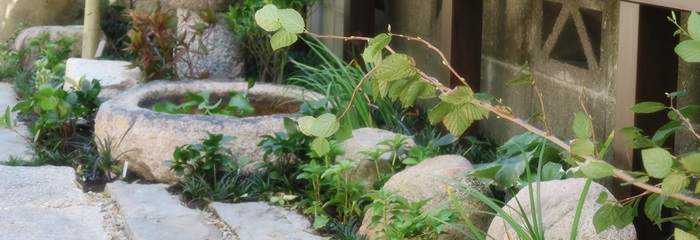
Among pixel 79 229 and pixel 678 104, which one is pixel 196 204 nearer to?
pixel 79 229

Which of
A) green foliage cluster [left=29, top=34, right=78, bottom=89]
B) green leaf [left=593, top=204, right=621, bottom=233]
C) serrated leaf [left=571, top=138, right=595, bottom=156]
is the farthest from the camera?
green foliage cluster [left=29, top=34, right=78, bottom=89]

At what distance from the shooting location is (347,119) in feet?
18.7

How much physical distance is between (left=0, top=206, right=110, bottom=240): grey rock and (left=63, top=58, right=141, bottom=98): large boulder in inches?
91.8

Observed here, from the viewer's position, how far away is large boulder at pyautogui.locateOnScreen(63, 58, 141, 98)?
24.1 feet

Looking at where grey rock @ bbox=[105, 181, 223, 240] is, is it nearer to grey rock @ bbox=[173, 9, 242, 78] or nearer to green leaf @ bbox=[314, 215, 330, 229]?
green leaf @ bbox=[314, 215, 330, 229]

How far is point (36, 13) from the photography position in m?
10.7

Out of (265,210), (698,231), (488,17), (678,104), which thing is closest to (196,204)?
(265,210)

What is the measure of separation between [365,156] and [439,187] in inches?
31.7

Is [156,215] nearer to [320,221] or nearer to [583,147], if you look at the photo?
[320,221]

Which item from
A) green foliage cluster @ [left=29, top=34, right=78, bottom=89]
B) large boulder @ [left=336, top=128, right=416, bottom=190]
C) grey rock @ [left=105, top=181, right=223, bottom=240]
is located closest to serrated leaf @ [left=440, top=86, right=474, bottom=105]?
large boulder @ [left=336, top=128, right=416, bottom=190]

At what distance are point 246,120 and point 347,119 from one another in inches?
23.0

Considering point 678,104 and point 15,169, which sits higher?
point 678,104

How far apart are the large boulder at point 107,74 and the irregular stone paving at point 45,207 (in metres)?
1.64

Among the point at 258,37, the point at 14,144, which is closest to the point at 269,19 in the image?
the point at 14,144
